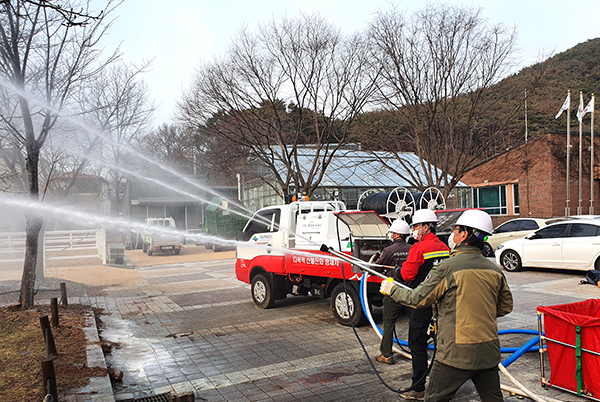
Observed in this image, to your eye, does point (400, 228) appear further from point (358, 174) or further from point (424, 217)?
point (358, 174)

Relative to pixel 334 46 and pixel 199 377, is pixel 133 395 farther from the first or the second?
pixel 334 46

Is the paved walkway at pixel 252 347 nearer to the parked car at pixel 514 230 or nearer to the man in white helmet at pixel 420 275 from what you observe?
the man in white helmet at pixel 420 275

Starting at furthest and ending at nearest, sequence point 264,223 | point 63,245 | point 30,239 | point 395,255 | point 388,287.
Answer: point 63,245 → point 264,223 → point 30,239 → point 395,255 → point 388,287

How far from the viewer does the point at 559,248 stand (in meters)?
13.7

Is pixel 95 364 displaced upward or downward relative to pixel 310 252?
downward

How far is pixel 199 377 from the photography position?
599 centimetres

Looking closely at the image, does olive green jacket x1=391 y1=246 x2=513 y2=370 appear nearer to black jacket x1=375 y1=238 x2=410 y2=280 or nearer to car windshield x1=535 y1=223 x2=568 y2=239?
black jacket x1=375 y1=238 x2=410 y2=280

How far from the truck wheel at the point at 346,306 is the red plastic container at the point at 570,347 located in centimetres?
337

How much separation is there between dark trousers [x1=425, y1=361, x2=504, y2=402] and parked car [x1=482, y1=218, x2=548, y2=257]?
15.4m

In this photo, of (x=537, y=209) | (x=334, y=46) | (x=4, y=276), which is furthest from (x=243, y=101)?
(x=537, y=209)

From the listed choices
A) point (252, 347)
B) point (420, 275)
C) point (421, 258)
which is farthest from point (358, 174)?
point (421, 258)

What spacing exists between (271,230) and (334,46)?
1004 centimetres

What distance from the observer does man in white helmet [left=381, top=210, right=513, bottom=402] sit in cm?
335

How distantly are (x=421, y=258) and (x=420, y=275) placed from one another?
261 millimetres
